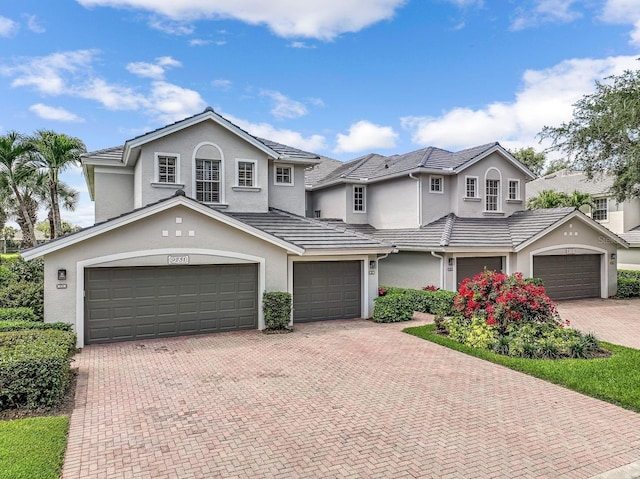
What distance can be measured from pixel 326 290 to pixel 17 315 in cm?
934

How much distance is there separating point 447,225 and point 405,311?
6204mm

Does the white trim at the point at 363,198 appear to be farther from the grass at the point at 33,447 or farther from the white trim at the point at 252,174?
the grass at the point at 33,447

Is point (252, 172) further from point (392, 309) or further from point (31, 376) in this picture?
point (31, 376)

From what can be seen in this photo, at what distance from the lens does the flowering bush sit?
11.7 meters

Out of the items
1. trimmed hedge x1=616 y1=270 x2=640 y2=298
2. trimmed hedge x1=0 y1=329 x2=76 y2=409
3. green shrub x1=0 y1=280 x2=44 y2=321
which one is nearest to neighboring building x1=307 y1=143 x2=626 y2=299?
trimmed hedge x1=616 y1=270 x2=640 y2=298

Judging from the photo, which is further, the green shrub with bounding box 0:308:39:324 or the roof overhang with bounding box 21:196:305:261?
the roof overhang with bounding box 21:196:305:261

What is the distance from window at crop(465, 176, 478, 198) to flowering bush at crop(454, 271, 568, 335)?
9.58 meters

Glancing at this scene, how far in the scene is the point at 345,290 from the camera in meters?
15.6

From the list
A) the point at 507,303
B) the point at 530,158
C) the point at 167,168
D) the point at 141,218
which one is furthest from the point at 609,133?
the point at 530,158

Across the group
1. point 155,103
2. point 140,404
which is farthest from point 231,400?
point 155,103

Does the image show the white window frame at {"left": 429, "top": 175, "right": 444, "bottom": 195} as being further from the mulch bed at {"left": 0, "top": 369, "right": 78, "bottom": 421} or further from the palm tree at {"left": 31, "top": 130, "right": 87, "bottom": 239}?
the palm tree at {"left": 31, "top": 130, "right": 87, "bottom": 239}

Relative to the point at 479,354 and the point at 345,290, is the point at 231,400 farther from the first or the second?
the point at 345,290

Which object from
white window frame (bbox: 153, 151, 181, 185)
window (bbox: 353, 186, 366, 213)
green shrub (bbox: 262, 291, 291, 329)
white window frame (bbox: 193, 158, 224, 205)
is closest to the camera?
green shrub (bbox: 262, 291, 291, 329)

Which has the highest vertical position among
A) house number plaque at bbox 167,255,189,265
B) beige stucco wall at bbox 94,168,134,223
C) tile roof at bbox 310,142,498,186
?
tile roof at bbox 310,142,498,186
